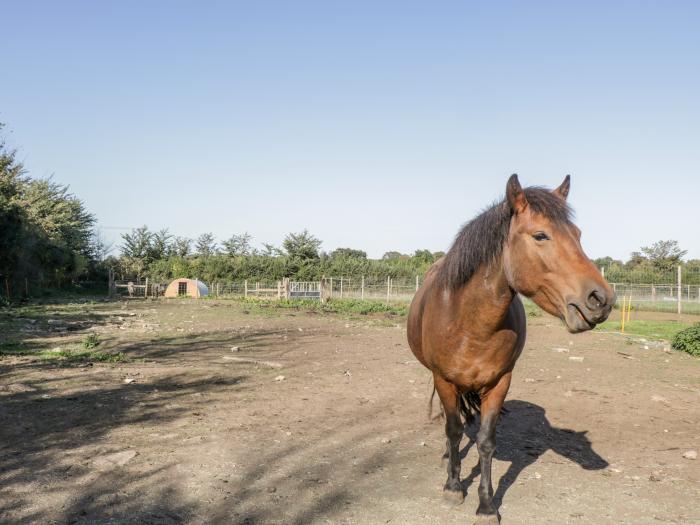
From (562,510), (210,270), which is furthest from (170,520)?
(210,270)

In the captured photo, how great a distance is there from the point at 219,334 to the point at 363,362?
5195 millimetres

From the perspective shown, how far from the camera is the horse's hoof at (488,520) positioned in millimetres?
3459

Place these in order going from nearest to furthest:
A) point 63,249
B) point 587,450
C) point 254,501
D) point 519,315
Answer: point 254,501, point 519,315, point 587,450, point 63,249

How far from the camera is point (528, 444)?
5352mm

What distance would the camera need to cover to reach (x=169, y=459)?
4316 mm

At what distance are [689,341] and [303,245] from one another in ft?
130

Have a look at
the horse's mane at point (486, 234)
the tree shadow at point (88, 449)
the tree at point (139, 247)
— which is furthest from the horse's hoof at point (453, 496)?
the tree at point (139, 247)

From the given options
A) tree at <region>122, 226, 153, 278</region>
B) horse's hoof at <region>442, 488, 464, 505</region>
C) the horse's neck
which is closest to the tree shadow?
horse's hoof at <region>442, 488, 464, 505</region>

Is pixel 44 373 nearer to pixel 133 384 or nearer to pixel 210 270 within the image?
pixel 133 384

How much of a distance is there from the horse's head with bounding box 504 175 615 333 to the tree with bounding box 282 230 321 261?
154 feet

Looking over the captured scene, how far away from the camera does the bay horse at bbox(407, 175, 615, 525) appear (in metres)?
2.90

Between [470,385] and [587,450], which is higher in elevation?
[470,385]

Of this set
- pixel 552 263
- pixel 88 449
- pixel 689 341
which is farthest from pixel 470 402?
pixel 689 341

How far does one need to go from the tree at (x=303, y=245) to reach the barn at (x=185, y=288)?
Result: 9.49 meters
